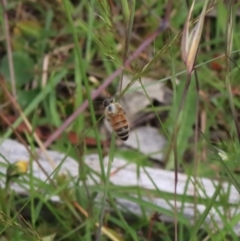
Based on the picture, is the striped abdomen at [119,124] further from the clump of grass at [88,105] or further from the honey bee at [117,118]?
the clump of grass at [88,105]

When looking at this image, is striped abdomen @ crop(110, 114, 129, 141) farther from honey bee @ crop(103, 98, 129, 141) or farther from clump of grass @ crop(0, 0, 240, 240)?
clump of grass @ crop(0, 0, 240, 240)

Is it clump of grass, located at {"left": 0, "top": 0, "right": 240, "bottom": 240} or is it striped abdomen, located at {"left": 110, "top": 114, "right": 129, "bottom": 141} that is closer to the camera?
striped abdomen, located at {"left": 110, "top": 114, "right": 129, "bottom": 141}

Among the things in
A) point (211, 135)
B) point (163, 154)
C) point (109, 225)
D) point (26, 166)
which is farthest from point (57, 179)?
point (211, 135)

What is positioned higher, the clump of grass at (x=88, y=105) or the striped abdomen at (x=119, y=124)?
the striped abdomen at (x=119, y=124)

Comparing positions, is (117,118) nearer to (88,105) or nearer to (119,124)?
(119,124)

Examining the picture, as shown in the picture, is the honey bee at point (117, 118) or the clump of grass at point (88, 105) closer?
the honey bee at point (117, 118)

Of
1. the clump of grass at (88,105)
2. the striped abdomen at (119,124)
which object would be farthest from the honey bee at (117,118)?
the clump of grass at (88,105)

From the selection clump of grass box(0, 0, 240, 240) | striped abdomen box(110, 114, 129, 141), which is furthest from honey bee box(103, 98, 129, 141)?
clump of grass box(0, 0, 240, 240)

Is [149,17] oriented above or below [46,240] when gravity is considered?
above

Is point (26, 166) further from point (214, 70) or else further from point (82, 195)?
point (214, 70)

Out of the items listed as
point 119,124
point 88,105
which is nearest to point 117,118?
point 119,124

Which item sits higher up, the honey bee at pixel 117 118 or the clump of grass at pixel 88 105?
the honey bee at pixel 117 118
